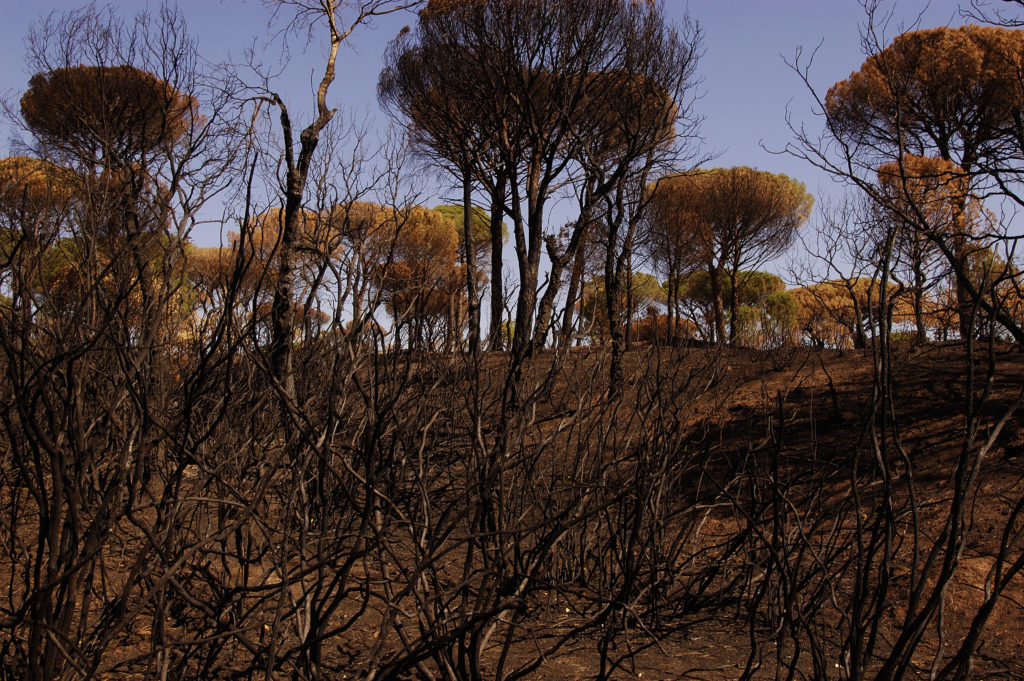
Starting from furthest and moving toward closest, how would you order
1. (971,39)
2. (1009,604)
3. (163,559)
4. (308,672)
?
(971,39) < (1009,604) < (308,672) < (163,559)

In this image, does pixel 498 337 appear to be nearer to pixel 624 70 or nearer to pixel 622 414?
pixel 622 414

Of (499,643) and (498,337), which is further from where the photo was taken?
(499,643)

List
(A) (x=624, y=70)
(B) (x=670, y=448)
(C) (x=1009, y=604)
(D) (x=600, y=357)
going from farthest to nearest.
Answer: (A) (x=624, y=70)
(C) (x=1009, y=604)
(D) (x=600, y=357)
(B) (x=670, y=448)

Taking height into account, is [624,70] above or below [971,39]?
below

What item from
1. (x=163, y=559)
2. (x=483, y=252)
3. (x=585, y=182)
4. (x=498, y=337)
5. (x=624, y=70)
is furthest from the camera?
(x=483, y=252)

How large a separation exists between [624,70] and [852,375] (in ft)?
16.8

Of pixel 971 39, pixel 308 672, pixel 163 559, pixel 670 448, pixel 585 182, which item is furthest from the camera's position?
pixel 971 39

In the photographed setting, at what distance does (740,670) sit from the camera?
11.8ft

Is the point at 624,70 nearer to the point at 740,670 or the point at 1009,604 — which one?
the point at 1009,604

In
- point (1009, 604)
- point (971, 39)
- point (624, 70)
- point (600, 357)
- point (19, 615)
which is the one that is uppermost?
point (971, 39)

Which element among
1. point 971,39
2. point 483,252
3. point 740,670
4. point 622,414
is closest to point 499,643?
point 740,670

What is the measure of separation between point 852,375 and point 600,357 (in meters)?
7.49

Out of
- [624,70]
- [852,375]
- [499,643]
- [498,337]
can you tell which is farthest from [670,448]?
[624,70]

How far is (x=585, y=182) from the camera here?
32.2 feet
